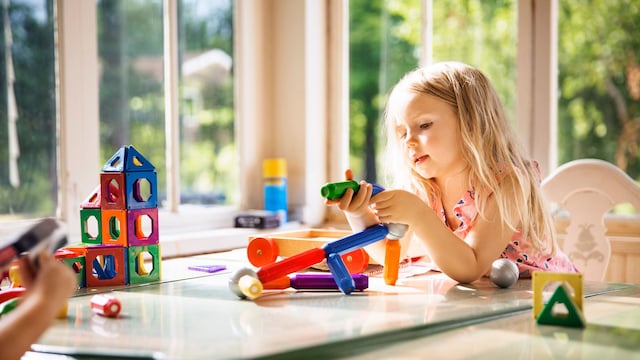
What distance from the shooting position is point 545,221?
1438 millimetres

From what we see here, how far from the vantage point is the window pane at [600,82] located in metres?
2.31

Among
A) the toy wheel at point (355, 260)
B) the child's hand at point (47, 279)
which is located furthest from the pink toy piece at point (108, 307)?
the toy wheel at point (355, 260)

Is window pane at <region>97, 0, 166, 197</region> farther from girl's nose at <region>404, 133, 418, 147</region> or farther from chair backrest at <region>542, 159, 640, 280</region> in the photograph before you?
chair backrest at <region>542, 159, 640, 280</region>

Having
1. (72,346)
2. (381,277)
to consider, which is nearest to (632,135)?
(381,277)

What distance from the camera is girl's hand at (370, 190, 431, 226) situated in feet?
4.12

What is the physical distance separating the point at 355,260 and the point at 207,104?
0.97 meters

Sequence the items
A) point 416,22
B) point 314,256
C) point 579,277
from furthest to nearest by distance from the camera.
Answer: point 416,22
point 314,256
point 579,277

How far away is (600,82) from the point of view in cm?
268

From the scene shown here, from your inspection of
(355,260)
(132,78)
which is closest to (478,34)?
(132,78)

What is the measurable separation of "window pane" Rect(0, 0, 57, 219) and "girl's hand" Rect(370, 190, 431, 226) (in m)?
0.84

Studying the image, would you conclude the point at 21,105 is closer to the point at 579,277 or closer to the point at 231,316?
the point at 231,316

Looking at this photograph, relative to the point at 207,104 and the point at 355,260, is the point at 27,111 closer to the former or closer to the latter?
the point at 207,104

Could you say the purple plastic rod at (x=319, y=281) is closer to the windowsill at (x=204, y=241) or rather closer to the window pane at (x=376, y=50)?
the windowsill at (x=204, y=241)

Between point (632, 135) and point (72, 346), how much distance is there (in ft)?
6.82
